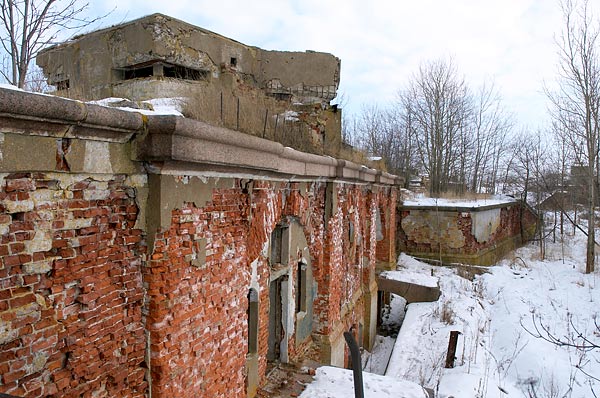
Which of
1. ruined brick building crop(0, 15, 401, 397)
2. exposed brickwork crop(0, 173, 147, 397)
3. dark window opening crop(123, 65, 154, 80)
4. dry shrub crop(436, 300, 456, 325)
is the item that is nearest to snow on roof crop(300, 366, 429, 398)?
ruined brick building crop(0, 15, 401, 397)

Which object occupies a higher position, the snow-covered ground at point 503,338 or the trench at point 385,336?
the snow-covered ground at point 503,338

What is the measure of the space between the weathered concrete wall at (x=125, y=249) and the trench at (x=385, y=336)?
652cm

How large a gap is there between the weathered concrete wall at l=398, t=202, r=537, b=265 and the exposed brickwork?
1558 centimetres

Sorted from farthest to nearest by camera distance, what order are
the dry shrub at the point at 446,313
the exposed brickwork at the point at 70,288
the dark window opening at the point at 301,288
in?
the dry shrub at the point at 446,313
the dark window opening at the point at 301,288
the exposed brickwork at the point at 70,288

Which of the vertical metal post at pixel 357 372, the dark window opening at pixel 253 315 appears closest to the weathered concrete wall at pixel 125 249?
the dark window opening at pixel 253 315

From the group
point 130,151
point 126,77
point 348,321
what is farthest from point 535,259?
point 130,151

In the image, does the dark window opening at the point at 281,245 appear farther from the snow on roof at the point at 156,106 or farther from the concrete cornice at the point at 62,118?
the concrete cornice at the point at 62,118

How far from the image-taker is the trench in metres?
10.6

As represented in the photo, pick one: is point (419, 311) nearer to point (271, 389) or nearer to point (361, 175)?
point (361, 175)

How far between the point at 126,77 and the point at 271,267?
13.2 ft

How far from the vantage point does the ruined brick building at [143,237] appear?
2.19 meters

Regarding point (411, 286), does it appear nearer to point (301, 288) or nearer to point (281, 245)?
point (301, 288)

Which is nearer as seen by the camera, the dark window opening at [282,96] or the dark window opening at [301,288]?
the dark window opening at [301,288]

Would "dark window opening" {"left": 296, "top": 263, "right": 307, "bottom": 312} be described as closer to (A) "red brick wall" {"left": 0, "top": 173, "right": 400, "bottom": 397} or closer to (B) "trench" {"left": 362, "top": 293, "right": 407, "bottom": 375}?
(A) "red brick wall" {"left": 0, "top": 173, "right": 400, "bottom": 397}
